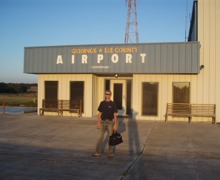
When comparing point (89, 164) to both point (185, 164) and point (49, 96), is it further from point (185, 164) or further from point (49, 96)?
point (49, 96)

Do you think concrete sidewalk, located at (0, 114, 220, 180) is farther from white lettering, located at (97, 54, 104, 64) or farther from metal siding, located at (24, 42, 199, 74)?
white lettering, located at (97, 54, 104, 64)

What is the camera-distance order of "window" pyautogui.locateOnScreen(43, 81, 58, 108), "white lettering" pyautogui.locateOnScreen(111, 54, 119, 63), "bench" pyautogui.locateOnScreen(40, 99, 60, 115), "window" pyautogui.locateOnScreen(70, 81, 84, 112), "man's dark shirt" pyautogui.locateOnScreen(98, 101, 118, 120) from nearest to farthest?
"man's dark shirt" pyautogui.locateOnScreen(98, 101, 118, 120), "white lettering" pyautogui.locateOnScreen(111, 54, 119, 63), "window" pyautogui.locateOnScreen(70, 81, 84, 112), "bench" pyautogui.locateOnScreen(40, 99, 60, 115), "window" pyautogui.locateOnScreen(43, 81, 58, 108)

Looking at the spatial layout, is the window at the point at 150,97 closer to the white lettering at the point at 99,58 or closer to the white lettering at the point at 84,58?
the white lettering at the point at 99,58

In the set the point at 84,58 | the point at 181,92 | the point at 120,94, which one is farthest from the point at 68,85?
the point at 181,92

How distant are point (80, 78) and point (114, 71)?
98.8 inches

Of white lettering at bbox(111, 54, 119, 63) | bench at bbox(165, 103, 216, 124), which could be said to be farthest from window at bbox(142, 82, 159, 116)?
white lettering at bbox(111, 54, 119, 63)

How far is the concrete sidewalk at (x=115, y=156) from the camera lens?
6683 mm

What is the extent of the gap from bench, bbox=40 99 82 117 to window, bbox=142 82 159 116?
3931mm

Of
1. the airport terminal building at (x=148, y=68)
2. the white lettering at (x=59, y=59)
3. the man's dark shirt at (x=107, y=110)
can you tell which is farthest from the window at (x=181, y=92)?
the man's dark shirt at (x=107, y=110)

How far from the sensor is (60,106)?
18.5 meters

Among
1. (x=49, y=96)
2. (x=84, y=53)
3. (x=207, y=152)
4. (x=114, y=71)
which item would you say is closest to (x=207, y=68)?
(x=114, y=71)

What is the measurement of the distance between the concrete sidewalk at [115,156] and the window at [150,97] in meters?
3.33

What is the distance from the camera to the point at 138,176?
647cm

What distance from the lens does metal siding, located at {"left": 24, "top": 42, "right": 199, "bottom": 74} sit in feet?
52.0
